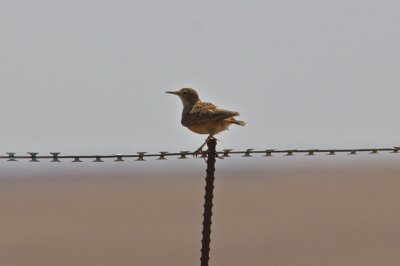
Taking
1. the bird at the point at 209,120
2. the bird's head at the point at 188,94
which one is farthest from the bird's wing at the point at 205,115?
the bird's head at the point at 188,94

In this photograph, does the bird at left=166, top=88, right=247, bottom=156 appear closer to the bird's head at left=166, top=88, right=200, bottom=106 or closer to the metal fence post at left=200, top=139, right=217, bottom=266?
the bird's head at left=166, top=88, right=200, bottom=106

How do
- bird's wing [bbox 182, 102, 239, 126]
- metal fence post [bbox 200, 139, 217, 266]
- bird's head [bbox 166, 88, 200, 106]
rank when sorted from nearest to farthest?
1. metal fence post [bbox 200, 139, 217, 266]
2. bird's wing [bbox 182, 102, 239, 126]
3. bird's head [bbox 166, 88, 200, 106]

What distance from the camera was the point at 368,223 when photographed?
155ft

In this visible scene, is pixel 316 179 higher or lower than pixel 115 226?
higher

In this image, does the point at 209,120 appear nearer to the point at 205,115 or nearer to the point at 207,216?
the point at 205,115

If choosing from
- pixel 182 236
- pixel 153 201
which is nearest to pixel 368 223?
pixel 182 236

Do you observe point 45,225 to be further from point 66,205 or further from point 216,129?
point 216,129

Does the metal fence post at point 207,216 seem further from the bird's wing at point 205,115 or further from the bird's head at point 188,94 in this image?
the bird's head at point 188,94

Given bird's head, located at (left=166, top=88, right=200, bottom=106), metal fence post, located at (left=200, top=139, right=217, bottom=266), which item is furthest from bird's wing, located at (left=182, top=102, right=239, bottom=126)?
metal fence post, located at (left=200, top=139, right=217, bottom=266)

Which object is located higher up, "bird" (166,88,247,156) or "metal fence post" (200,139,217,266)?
"bird" (166,88,247,156)

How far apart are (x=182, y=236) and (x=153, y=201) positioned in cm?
2642

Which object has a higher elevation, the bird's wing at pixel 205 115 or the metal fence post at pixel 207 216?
the bird's wing at pixel 205 115

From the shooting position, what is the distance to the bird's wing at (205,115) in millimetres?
11523

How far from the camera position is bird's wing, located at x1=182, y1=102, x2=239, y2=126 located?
11523mm
